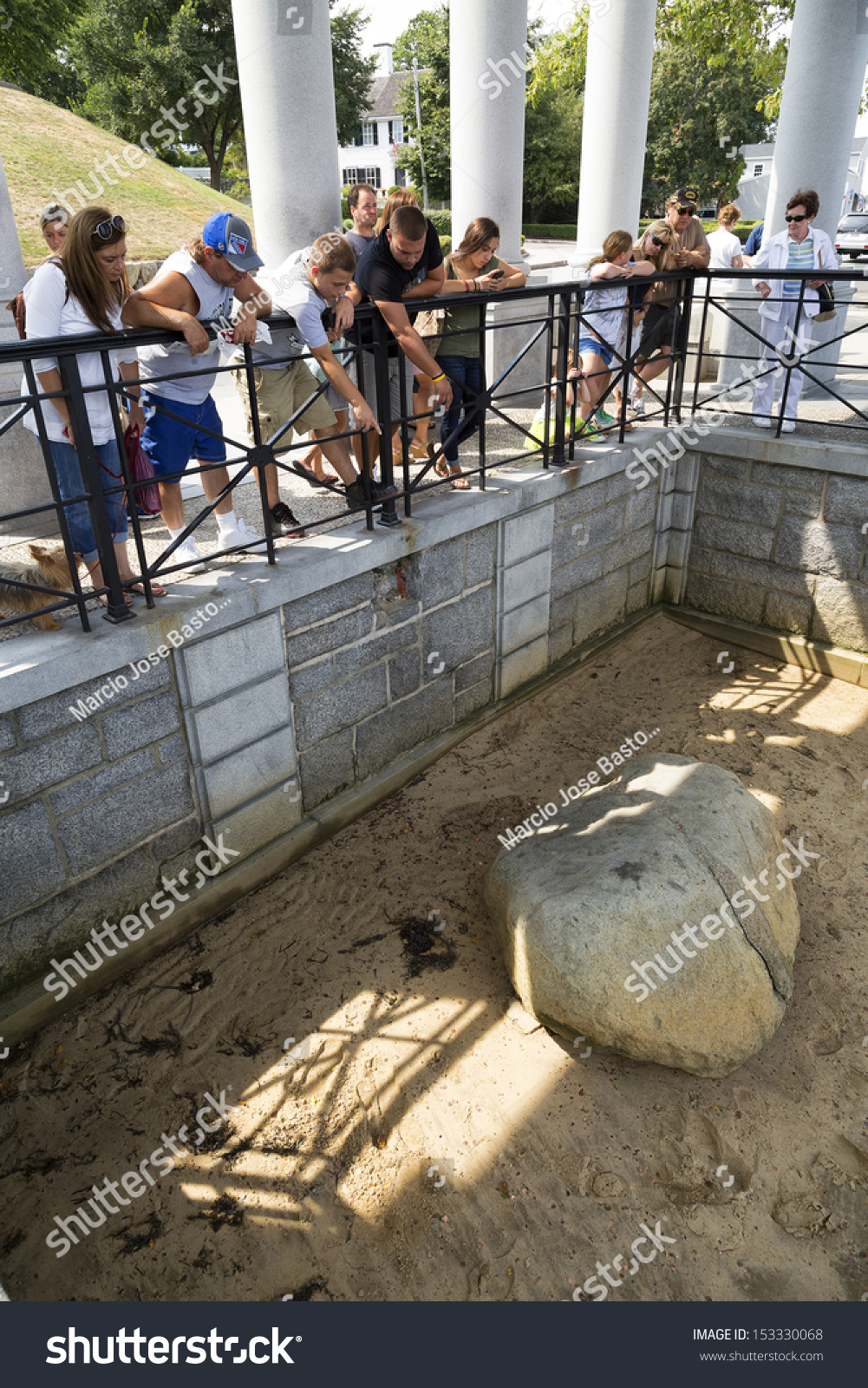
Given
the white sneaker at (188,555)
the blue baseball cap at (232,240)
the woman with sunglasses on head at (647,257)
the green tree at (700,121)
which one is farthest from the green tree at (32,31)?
the green tree at (700,121)

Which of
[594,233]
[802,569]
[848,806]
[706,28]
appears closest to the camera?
[848,806]

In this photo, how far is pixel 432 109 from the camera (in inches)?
1513

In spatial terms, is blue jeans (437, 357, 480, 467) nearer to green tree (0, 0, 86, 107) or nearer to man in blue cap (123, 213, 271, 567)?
man in blue cap (123, 213, 271, 567)

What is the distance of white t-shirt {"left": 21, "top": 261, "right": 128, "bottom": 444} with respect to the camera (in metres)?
3.83

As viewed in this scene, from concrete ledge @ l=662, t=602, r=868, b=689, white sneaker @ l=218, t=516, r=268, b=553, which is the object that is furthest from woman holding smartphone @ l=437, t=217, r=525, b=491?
concrete ledge @ l=662, t=602, r=868, b=689

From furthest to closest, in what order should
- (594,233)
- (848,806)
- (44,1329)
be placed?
1. (594,233)
2. (848,806)
3. (44,1329)

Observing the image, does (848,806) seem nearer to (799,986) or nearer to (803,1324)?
(799,986)

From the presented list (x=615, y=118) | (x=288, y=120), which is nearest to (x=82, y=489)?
(x=288, y=120)

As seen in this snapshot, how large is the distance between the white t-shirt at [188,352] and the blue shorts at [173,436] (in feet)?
0.15

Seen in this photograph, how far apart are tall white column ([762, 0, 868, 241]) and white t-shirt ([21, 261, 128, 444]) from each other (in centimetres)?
620

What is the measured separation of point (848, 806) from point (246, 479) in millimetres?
4633

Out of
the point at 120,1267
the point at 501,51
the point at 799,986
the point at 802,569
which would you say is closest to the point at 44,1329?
the point at 120,1267

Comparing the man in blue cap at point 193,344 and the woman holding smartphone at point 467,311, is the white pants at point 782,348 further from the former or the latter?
the man in blue cap at point 193,344

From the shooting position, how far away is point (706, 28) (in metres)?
12.6
